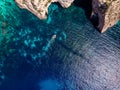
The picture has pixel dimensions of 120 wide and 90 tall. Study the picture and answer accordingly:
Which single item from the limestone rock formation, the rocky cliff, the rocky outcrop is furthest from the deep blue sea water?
the rocky outcrop

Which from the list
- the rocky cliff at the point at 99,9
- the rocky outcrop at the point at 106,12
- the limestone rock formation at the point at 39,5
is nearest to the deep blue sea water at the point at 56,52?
the limestone rock formation at the point at 39,5

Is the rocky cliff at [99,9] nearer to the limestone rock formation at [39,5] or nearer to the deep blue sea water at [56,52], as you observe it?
the limestone rock formation at [39,5]

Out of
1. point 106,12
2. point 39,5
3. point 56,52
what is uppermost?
point 106,12

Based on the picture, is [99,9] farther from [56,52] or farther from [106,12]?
[56,52]

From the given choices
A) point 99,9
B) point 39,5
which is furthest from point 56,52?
point 99,9

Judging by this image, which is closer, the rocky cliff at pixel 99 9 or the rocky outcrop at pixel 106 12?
the rocky outcrop at pixel 106 12

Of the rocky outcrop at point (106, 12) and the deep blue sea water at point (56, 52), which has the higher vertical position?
the rocky outcrop at point (106, 12)

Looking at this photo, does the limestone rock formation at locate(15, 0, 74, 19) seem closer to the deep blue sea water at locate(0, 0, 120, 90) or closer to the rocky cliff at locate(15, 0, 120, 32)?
the rocky cliff at locate(15, 0, 120, 32)
